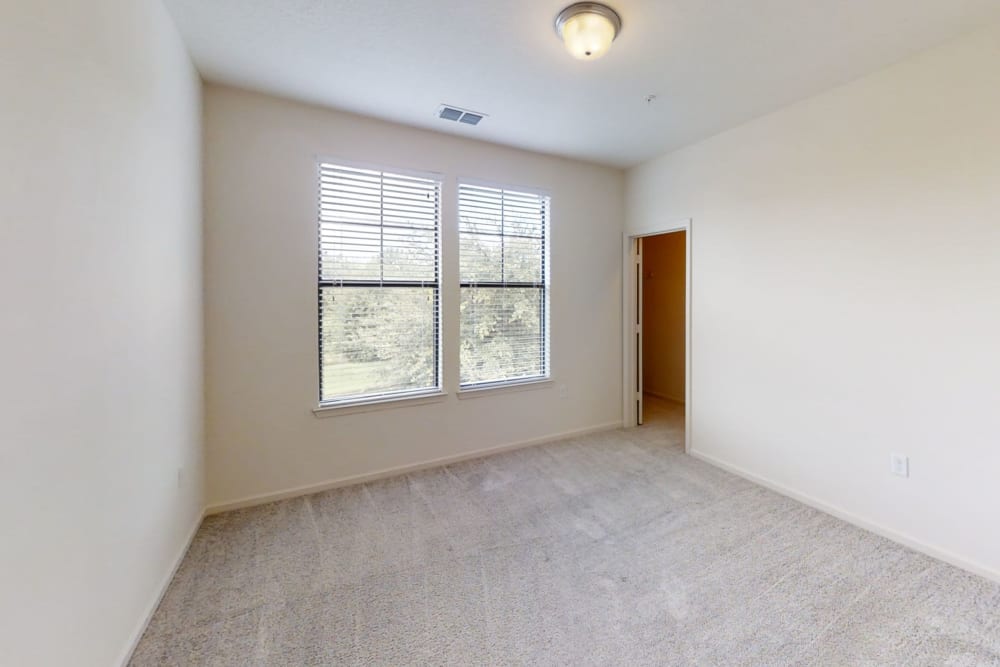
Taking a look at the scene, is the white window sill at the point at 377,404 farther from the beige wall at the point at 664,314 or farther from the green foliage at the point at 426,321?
the beige wall at the point at 664,314

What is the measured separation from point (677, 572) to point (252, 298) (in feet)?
10.2

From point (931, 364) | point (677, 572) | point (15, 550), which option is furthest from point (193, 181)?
point (931, 364)

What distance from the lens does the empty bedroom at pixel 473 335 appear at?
1.38 metres

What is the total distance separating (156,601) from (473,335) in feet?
8.31

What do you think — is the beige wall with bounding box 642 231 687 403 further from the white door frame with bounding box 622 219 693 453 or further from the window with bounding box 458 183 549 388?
the window with bounding box 458 183 549 388

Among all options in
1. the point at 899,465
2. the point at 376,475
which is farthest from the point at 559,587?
the point at 899,465

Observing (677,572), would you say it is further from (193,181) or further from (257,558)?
(193,181)

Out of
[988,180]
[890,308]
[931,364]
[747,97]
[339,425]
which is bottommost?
[339,425]

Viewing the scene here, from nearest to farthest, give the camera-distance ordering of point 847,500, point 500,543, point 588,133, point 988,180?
1. point 988,180
2. point 500,543
3. point 847,500
4. point 588,133

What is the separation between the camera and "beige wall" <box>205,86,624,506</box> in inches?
105

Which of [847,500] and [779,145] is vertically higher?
[779,145]

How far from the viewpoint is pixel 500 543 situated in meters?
2.36

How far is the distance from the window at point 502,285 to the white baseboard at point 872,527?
191cm

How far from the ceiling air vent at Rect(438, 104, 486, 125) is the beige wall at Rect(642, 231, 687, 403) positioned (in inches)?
130
